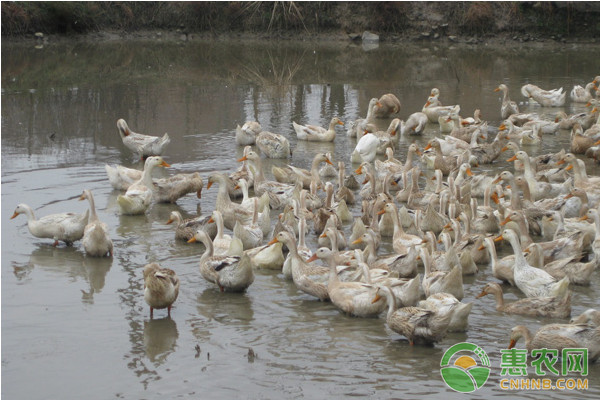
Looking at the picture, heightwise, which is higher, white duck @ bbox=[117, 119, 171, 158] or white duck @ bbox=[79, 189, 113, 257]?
white duck @ bbox=[117, 119, 171, 158]

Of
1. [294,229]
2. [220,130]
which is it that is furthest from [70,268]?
[220,130]

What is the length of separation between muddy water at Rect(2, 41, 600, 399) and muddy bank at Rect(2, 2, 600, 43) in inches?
333

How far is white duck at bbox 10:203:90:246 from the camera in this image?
1029cm

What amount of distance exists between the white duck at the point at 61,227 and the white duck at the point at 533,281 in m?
5.14

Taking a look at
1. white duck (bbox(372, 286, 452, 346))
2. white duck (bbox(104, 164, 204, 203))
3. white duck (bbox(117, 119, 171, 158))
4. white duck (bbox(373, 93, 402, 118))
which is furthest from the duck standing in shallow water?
white duck (bbox(373, 93, 402, 118))

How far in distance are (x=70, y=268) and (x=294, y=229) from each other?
2.80 metres

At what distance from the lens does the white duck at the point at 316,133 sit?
16422 mm

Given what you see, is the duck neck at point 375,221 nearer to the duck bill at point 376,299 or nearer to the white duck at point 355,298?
the white duck at point 355,298

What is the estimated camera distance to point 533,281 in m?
8.73

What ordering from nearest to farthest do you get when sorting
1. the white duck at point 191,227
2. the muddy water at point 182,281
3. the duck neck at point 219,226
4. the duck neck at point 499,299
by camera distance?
the muddy water at point 182,281, the duck neck at point 499,299, the duck neck at point 219,226, the white duck at point 191,227

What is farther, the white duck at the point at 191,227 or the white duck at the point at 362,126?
the white duck at the point at 362,126

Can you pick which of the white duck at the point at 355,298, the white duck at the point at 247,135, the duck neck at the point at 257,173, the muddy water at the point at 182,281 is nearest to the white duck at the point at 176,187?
the muddy water at the point at 182,281

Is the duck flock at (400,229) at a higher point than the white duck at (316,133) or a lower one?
lower

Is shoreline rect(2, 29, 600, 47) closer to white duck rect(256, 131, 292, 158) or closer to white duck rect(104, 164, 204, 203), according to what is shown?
white duck rect(256, 131, 292, 158)
